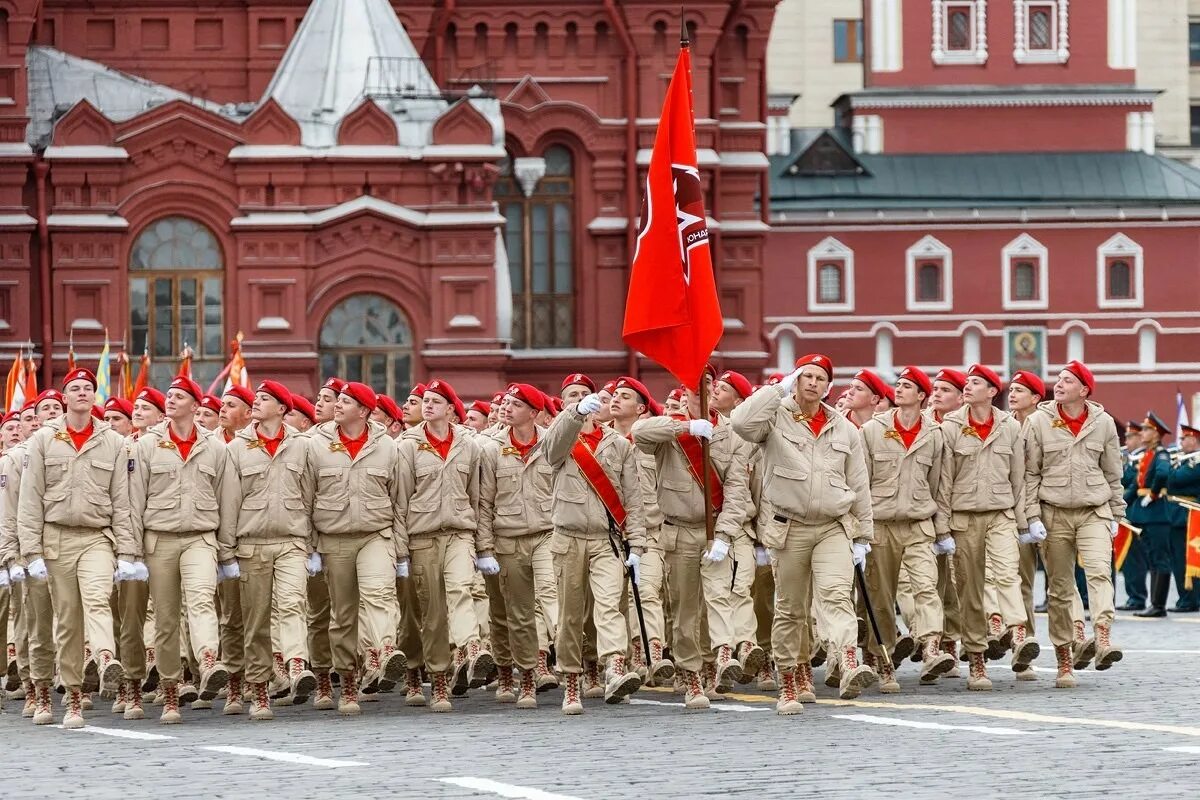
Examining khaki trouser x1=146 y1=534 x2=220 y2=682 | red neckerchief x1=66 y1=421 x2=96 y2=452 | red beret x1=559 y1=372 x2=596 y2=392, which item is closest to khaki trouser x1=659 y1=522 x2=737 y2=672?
red beret x1=559 y1=372 x2=596 y2=392

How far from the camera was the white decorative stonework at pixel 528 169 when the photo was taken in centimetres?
3822

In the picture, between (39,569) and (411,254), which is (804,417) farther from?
(411,254)

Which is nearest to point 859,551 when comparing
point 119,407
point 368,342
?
point 119,407

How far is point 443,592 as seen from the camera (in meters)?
15.2

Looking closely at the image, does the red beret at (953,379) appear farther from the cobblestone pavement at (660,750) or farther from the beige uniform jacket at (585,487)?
the beige uniform jacket at (585,487)

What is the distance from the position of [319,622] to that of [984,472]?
169 inches

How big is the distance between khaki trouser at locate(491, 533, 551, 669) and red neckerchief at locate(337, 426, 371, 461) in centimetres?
101

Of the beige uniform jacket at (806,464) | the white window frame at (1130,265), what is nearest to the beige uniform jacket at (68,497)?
the beige uniform jacket at (806,464)

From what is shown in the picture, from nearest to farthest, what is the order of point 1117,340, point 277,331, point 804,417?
point 804,417 → point 277,331 → point 1117,340

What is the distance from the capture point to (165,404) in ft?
50.3

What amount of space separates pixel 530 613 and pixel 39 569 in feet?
9.60

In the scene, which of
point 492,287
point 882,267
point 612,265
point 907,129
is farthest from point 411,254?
point 907,129

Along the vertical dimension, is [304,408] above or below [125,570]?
above

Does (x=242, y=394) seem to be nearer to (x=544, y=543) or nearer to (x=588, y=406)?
(x=544, y=543)
